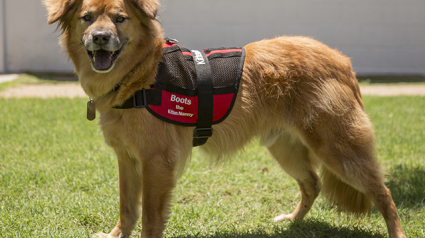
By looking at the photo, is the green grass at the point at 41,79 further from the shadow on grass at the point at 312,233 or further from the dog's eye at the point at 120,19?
the shadow on grass at the point at 312,233

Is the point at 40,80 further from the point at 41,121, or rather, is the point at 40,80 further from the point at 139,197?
the point at 139,197

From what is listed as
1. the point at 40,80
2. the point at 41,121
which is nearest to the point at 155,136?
the point at 41,121

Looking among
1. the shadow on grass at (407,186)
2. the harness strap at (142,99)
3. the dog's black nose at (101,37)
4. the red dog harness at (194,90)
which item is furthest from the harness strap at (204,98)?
the shadow on grass at (407,186)

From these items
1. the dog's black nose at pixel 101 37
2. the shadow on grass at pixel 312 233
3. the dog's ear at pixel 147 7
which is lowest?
the shadow on grass at pixel 312 233

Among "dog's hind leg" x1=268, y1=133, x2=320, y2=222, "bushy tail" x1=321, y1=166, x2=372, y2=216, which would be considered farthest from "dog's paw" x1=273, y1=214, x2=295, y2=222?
"bushy tail" x1=321, y1=166, x2=372, y2=216

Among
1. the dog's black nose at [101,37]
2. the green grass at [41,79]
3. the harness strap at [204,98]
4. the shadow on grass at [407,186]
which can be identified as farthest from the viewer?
the green grass at [41,79]

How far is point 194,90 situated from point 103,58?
79 centimetres

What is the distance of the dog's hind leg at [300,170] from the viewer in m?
3.92

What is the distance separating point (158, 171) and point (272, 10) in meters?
11.7

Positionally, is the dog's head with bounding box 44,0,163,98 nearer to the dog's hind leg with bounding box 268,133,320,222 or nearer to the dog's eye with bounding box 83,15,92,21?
the dog's eye with bounding box 83,15,92,21

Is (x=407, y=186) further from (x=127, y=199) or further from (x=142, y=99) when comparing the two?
(x=142, y=99)

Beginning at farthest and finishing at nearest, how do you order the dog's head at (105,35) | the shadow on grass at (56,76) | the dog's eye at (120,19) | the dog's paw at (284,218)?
the shadow on grass at (56,76) < the dog's paw at (284,218) < the dog's eye at (120,19) < the dog's head at (105,35)

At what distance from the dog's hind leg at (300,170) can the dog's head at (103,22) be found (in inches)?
73.7

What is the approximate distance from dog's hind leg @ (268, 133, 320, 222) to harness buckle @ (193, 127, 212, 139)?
929 mm
